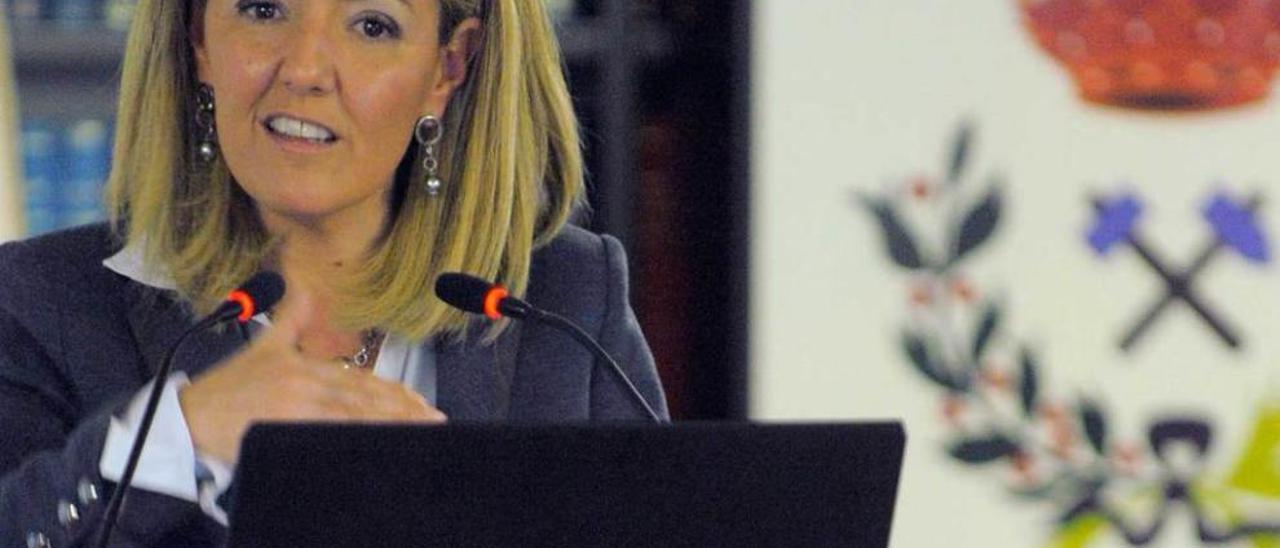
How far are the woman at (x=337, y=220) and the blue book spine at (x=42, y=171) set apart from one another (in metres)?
1.44

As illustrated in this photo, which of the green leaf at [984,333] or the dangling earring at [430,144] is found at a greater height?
the dangling earring at [430,144]

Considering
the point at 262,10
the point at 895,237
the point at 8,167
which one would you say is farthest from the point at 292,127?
the point at 895,237

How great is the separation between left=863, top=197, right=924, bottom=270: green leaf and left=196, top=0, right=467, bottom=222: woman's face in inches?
62.7

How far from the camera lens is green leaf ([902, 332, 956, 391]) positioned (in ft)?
11.5

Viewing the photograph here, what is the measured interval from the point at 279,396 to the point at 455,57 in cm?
65

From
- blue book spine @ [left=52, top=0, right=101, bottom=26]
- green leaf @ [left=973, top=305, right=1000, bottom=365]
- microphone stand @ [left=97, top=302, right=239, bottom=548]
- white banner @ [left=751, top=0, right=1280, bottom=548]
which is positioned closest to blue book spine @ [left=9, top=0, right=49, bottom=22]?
blue book spine @ [left=52, top=0, right=101, bottom=26]

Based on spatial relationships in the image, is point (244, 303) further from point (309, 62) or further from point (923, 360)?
point (923, 360)

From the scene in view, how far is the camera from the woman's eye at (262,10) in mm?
1945

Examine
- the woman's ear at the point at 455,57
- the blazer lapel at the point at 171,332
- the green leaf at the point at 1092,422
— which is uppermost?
the woman's ear at the point at 455,57

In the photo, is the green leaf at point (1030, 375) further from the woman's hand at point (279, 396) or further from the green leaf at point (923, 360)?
the woman's hand at point (279, 396)

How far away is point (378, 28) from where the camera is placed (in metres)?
1.97

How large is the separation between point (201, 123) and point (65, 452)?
0.48 meters

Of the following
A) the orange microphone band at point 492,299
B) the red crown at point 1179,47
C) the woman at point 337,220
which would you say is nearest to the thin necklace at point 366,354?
the woman at point 337,220

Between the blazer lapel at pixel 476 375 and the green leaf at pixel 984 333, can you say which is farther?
the green leaf at pixel 984 333
